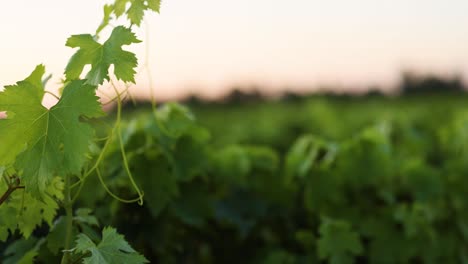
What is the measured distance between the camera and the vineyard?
172 centimetres

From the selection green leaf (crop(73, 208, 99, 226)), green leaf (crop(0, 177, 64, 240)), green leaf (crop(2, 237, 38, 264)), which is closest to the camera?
green leaf (crop(0, 177, 64, 240))

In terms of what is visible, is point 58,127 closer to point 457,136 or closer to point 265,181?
point 265,181

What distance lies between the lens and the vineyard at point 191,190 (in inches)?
67.5

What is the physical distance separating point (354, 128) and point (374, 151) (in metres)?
3.27

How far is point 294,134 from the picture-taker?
24.3ft

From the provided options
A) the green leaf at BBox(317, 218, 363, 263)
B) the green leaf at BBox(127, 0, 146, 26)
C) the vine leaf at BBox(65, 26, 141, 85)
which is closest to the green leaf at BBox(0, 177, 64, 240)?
the vine leaf at BBox(65, 26, 141, 85)

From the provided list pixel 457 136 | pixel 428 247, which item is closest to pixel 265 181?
pixel 428 247

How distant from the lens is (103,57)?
1.78m

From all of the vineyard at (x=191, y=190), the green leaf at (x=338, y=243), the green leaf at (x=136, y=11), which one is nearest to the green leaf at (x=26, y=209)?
the vineyard at (x=191, y=190)

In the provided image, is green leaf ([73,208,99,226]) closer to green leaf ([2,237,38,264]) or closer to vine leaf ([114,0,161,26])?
green leaf ([2,237,38,264])

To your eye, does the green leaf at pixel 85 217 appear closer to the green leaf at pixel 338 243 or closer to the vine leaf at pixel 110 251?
the vine leaf at pixel 110 251

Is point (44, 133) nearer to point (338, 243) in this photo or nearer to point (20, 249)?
point (20, 249)

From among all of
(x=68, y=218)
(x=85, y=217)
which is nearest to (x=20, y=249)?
(x=85, y=217)

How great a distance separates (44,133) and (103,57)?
0.24 meters
